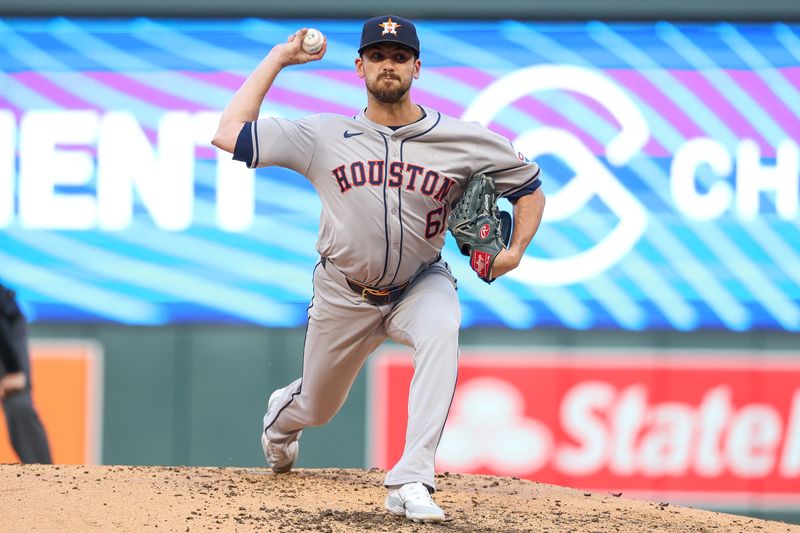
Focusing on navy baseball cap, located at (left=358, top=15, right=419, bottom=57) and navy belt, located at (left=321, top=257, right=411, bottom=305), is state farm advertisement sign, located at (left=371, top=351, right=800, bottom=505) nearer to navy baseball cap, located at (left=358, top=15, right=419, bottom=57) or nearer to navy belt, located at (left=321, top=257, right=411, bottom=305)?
navy belt, located at (left=321, top=257, right=411, bottom=305)

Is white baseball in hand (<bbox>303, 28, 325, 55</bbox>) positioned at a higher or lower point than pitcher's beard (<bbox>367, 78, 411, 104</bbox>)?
higher

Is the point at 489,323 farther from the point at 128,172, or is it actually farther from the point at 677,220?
the point at 128,172

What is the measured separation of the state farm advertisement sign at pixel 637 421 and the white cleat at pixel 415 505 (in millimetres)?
2748

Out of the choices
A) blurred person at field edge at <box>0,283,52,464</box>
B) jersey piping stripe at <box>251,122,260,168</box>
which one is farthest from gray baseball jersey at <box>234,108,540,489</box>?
blurred person at field edge at <box>0,283,52,464</box>

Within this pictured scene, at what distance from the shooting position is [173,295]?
6.05 meters

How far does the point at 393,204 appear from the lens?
11.4 ft

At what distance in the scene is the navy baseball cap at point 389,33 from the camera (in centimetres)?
338

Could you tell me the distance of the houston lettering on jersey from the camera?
3.45 meters

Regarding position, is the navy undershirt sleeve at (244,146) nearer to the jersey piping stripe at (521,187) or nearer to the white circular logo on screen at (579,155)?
the jersey piping stripe at (521,187)

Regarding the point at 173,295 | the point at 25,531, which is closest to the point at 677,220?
the point at 173,295

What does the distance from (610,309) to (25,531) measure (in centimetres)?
367

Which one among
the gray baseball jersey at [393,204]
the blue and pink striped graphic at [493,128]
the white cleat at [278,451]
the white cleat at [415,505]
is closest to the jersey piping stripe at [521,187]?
the gray baseball jersey at [393,204]

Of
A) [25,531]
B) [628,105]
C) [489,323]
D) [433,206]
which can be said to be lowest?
[25,531]

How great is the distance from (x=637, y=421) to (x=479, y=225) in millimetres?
2964
